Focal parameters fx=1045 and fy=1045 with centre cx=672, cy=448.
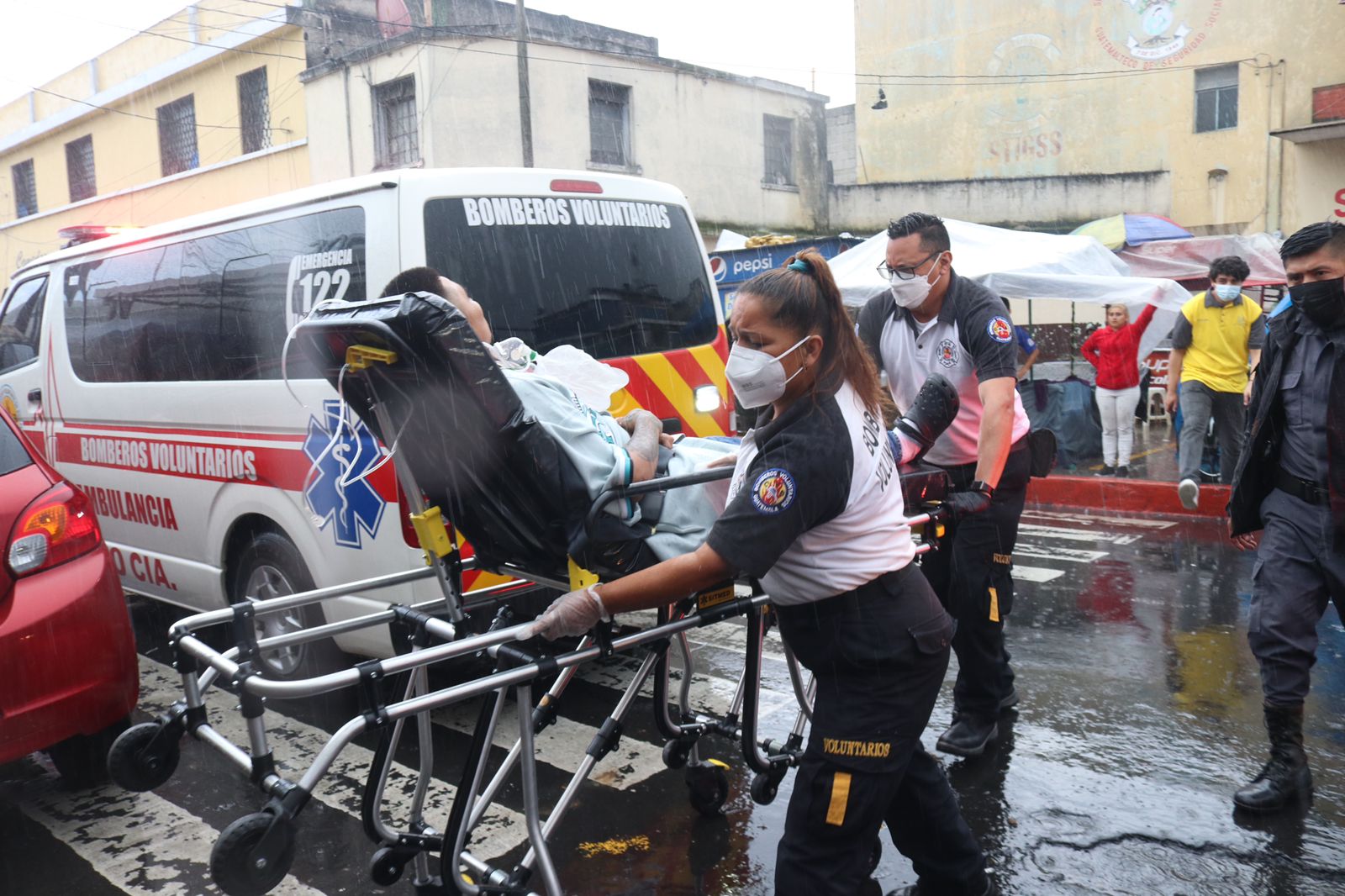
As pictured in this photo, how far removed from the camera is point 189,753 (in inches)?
169

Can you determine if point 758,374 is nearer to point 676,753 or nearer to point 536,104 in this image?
point 676,753

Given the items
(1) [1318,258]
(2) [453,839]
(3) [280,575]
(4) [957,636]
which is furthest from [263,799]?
(1) [1318,258]

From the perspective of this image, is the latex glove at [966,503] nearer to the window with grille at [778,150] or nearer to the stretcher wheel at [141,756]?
the stretcher wheel at [141,756]

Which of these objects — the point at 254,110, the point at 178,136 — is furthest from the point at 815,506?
the point at 178,136

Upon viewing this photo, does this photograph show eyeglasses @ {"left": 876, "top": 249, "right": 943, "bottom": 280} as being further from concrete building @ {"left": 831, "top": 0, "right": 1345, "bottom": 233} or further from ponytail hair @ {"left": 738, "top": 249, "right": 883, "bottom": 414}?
concrete building @ {"left": 831, "top": 0, "right": 1345, "bottom": 233}

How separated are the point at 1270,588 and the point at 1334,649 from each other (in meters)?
1.99

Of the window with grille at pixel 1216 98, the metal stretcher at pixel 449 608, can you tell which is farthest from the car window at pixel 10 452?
the window with grille at pixel 1216 98

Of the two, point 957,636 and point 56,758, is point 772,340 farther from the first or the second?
→ point 56,758

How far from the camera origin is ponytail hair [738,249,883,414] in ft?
7.70

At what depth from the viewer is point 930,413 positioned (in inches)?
131

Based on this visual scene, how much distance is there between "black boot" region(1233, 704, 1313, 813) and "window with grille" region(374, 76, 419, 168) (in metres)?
17.5

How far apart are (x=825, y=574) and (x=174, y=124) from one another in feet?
77.7

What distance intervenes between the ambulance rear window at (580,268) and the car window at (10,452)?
164 cm

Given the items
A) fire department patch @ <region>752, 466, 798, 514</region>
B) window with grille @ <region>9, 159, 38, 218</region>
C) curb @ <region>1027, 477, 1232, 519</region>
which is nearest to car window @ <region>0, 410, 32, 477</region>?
fire department patch @ <region>752, 466, 798, 514</region>
